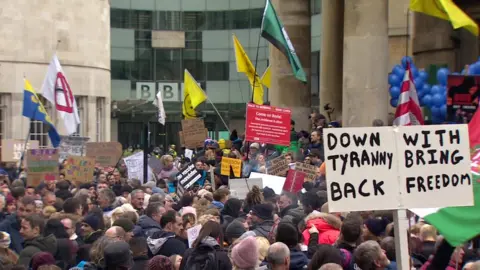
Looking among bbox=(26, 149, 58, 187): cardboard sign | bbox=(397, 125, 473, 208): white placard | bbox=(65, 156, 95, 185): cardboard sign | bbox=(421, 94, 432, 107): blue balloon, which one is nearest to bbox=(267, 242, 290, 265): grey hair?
bbox=(397, 125, 473, 208): white placard

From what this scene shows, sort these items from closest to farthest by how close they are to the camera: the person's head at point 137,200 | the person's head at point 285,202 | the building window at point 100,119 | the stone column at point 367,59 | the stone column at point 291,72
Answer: the person's head at point 285,202, the person's head at point 137,200, the stone column at point 367,59, the stone column at point 291,72, the building window at point 100,119

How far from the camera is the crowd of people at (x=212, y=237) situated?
774 cm

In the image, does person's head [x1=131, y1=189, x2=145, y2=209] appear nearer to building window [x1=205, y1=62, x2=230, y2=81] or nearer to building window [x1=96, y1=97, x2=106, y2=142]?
building window [x1=96, y1=97, x2=106, y2=142]

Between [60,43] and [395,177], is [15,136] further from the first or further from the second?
[395,177]

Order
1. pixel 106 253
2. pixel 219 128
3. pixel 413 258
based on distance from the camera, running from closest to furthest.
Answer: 1. pixel 106 253
2. pixel 413 258
3. pixel 219 128

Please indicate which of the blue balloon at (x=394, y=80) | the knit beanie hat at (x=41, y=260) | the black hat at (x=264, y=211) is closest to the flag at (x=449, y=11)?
the blue balloon at (x=394, y=80)

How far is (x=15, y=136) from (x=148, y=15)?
20.6m

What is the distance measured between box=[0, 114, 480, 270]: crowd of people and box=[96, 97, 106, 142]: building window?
28.3m

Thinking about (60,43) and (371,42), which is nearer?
(371,42)

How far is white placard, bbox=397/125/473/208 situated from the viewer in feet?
23.6

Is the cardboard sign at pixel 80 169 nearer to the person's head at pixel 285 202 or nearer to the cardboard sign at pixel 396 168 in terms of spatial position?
the person's head at pixel 285 202

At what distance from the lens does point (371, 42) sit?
20.0m

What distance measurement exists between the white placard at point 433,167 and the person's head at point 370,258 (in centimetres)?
61

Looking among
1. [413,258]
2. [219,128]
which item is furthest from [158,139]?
[413,258]
